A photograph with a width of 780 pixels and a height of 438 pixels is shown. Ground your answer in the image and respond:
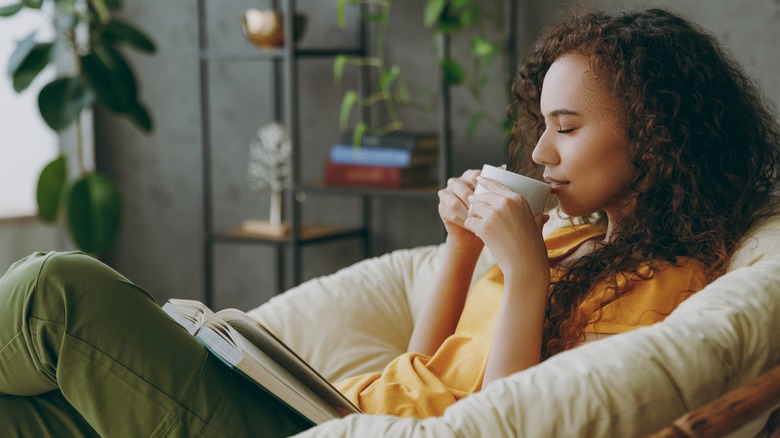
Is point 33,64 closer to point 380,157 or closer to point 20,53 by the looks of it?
point 20,53

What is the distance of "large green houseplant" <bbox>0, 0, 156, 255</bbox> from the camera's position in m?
2.95

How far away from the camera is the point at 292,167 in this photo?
9.42ft

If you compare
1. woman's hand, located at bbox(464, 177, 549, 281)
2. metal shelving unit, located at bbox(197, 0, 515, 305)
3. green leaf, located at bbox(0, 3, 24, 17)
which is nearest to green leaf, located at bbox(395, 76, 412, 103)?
metal shelving unit, located at bbox(197, 0, 515, 305)

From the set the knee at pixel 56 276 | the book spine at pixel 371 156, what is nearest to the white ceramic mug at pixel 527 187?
the knee at pixel 56 276

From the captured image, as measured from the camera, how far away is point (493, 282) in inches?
57.2

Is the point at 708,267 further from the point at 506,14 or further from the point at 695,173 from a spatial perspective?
the point at 506,14

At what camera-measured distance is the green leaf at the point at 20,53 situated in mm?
2934

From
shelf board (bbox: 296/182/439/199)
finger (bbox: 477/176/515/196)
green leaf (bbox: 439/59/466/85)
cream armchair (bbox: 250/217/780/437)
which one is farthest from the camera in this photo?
shelf board (bbox: 296/182/439/199)

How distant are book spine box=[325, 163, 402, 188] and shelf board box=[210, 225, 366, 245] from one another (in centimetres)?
18

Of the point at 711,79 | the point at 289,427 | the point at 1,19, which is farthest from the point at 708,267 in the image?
the point at 1,19

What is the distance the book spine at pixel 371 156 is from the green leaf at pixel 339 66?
0.23 metres

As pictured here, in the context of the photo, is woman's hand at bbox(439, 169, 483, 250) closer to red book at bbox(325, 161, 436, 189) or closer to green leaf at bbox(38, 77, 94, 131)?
red book at bbox(325, 161, 436, 189)

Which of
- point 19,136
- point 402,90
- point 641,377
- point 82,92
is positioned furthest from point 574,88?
point 19,136

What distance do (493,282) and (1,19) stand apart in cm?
242
